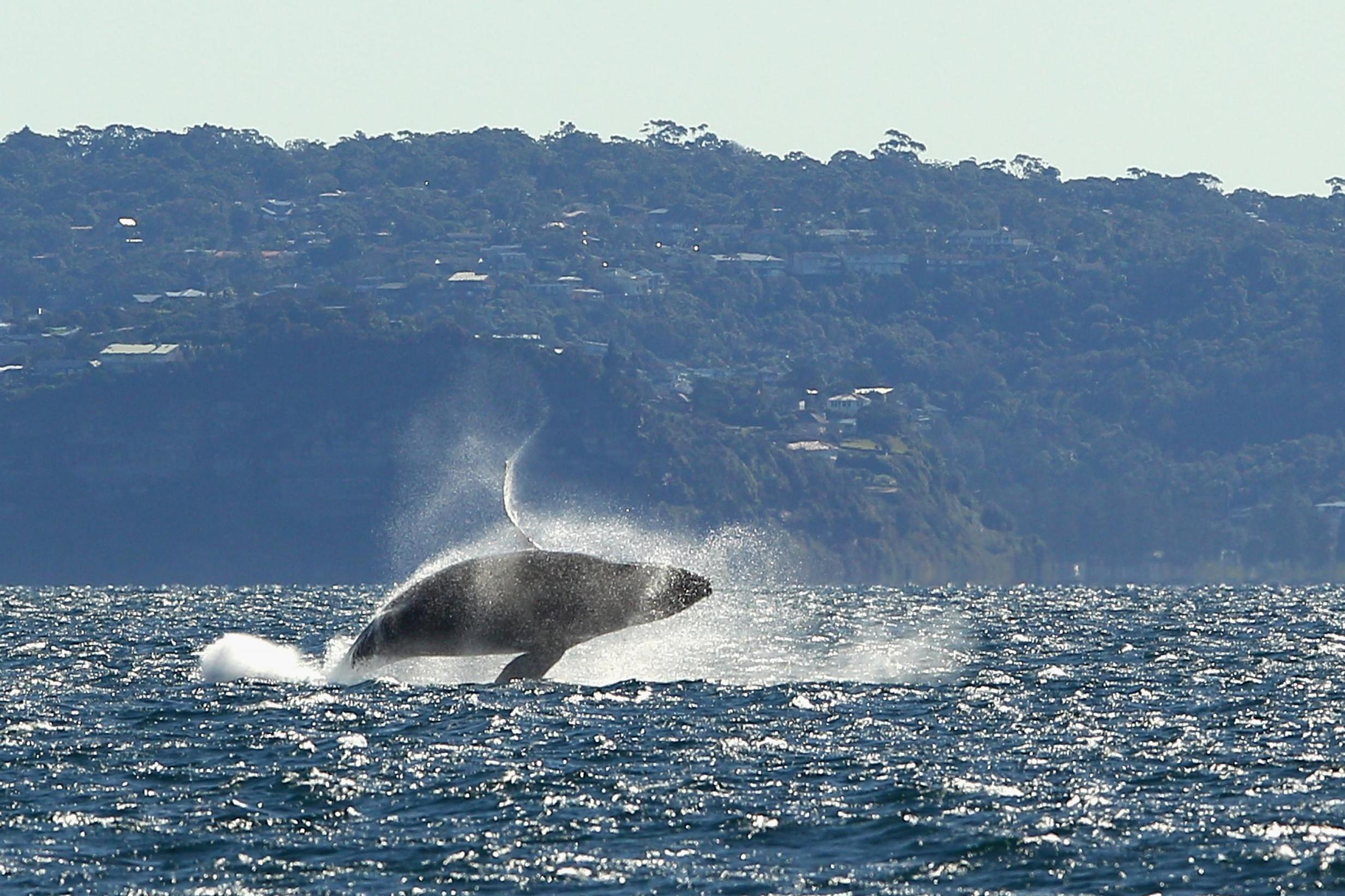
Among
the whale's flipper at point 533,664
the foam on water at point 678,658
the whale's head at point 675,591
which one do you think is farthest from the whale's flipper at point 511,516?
the whale's head at point 675,591

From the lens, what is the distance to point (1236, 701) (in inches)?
1716

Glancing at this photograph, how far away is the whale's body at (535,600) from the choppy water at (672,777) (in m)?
1.37

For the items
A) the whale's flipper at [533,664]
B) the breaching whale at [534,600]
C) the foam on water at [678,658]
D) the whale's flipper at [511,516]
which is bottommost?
the foam on water at [678,658]

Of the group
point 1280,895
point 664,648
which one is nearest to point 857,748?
point 1280,895

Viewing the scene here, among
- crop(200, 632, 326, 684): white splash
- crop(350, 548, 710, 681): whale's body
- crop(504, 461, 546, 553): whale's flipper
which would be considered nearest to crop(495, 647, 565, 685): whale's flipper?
crop(350, 548, 710, 681): whale's body

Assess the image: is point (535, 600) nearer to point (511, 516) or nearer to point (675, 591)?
point (675, 591)

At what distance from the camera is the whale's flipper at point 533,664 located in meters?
39.0

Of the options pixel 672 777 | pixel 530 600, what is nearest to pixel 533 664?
pixel 530 600

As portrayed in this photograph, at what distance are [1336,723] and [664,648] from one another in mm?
23600

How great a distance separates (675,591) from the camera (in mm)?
37312

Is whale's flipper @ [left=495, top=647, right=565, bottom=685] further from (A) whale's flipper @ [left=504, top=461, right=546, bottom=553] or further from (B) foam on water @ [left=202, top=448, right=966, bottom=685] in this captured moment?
(B) foam on water @ [left=202, top=448, right=966, bottom=685]

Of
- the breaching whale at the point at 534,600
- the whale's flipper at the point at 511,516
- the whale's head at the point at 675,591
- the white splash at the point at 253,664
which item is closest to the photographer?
the whale's flipper at the point at 511,516

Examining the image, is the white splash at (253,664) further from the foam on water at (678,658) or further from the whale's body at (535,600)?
the whale's body at (535,600)

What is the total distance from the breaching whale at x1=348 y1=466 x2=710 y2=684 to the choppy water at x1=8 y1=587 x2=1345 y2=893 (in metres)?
1.35
